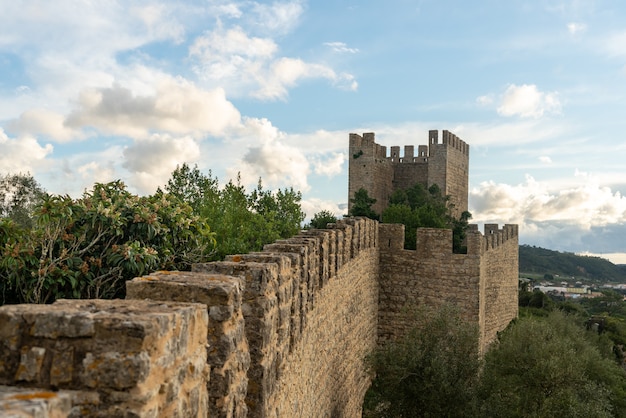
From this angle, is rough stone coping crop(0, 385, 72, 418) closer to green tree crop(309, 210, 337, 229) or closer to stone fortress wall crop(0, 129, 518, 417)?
stone fortress wall crop(0, 129, 518, 417)

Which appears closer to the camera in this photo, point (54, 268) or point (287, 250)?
point (287, 250)

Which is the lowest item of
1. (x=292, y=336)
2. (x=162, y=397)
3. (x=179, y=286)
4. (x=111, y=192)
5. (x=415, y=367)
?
(x=415, y=367)

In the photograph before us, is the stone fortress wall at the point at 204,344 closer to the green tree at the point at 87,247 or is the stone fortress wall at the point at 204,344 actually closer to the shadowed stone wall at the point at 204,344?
the shadowed stone wall at the point at 204,344

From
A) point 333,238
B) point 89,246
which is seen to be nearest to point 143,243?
point 89,246

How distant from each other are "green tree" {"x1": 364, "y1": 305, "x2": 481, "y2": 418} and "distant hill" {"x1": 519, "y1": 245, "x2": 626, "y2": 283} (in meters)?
105

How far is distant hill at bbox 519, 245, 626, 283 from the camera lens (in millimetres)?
112750

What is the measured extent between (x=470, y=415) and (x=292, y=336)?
6519 millimetres

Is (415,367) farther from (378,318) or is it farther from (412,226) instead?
(412,226)

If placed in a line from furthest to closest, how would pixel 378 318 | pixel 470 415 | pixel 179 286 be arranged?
pixel 378 318
pixel 470 415
pixel 179 286

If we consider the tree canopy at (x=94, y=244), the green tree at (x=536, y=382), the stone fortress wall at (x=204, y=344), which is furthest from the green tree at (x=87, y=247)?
the green tree at (x=536, y=382)

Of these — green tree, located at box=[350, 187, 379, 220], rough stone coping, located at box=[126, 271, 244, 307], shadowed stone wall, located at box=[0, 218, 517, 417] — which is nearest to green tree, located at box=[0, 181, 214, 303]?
shadowed stone wall, located at box=[0, 218, 517, 417]

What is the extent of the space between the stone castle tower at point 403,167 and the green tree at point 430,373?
17943mm

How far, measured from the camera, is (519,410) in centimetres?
1164

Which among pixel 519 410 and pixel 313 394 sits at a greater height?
pixel 313 394
